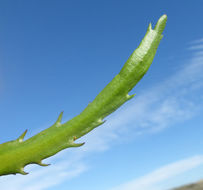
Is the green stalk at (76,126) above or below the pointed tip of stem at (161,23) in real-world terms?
below

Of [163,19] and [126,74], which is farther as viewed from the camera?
[163,19]

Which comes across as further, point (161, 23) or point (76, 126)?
point (161, 23)

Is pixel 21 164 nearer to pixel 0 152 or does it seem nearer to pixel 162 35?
pixel 0 152

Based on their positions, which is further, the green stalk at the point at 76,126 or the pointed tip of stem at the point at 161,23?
the pointed tip of stem at the point at 161,23

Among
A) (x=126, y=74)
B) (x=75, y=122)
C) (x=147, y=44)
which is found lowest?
(x=75, y=122)

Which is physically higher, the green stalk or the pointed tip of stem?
the pointed tip of stem

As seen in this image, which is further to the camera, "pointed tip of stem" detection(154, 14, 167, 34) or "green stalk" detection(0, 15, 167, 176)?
"pointed tip of stem" detection(154, 14, 167, 34)

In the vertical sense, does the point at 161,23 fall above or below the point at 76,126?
above

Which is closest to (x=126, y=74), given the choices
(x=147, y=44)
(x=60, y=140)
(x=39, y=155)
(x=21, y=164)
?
(x=147, y=44)
